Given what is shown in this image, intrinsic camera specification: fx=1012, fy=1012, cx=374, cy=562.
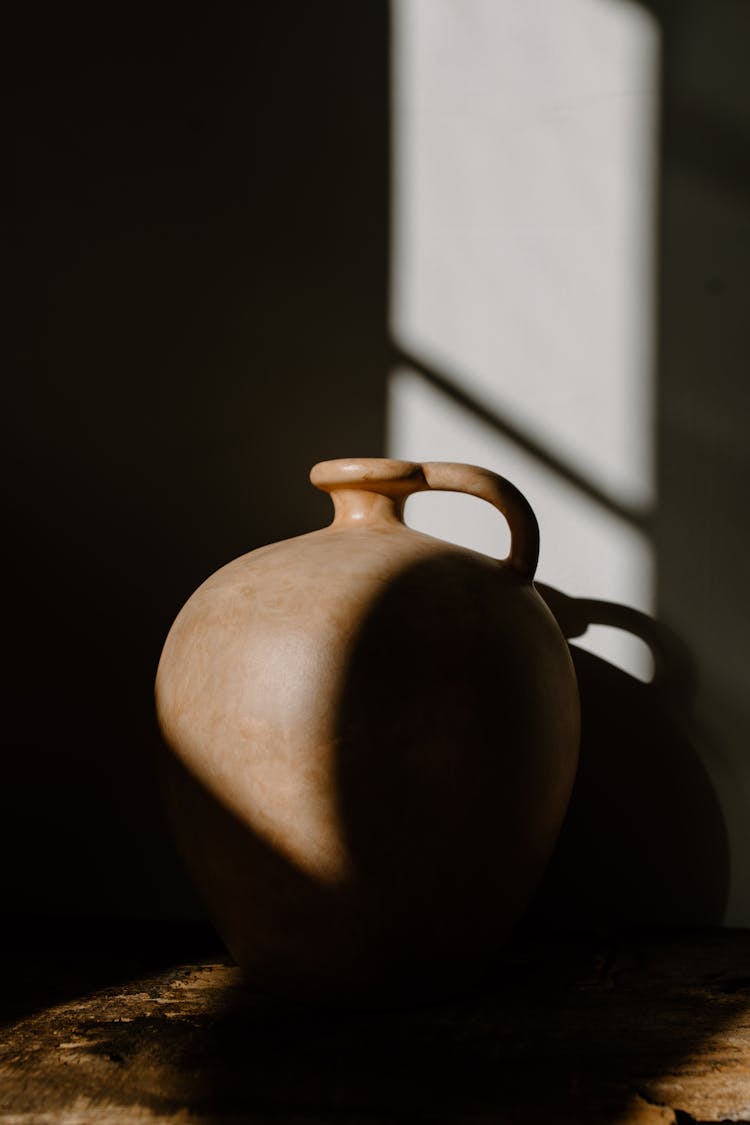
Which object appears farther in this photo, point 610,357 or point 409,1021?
point 610,357

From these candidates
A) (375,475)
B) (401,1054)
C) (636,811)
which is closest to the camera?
(401,1054)

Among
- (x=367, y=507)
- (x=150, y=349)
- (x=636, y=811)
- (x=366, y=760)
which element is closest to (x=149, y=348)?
(x=150, y=349)

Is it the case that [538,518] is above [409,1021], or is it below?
above

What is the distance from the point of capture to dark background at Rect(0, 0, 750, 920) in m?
1.41

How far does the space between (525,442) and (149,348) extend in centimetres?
54

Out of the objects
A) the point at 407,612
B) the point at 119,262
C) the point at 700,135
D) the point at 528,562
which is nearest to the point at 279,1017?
the point at 407,612

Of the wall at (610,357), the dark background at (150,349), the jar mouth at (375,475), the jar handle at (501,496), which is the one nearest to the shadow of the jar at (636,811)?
the wall at (610,357)

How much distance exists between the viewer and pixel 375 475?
3.68ft

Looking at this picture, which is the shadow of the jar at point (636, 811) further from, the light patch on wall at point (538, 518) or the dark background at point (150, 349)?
the dark background at point (150, 349)

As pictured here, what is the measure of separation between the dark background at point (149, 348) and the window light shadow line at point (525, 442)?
0.17ft

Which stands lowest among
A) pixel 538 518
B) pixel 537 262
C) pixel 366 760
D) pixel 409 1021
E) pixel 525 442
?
pixel 409 1021

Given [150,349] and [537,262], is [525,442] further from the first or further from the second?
[150,349]

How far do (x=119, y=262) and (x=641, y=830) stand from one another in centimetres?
106

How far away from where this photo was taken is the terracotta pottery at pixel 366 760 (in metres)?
0.96
